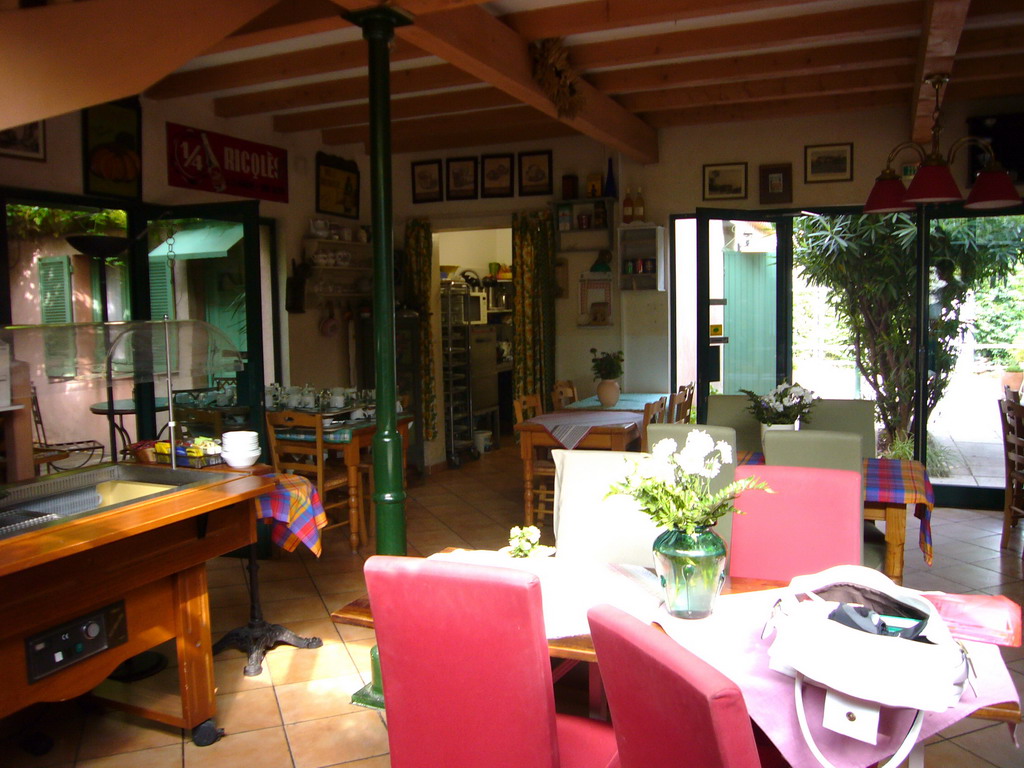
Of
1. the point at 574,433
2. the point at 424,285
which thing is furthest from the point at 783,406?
the point at 424,285

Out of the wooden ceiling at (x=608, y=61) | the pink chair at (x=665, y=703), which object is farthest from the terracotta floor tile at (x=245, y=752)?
the wooden ceiling at (x=608, y=61)

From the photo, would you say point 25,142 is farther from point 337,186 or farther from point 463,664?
point 463,664

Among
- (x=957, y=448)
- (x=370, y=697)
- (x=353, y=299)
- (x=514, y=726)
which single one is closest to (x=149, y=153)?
(x=353, y=299)

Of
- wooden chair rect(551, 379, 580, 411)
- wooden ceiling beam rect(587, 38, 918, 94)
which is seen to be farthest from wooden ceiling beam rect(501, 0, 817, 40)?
wooden chair rect(551, 379, 580, 411)

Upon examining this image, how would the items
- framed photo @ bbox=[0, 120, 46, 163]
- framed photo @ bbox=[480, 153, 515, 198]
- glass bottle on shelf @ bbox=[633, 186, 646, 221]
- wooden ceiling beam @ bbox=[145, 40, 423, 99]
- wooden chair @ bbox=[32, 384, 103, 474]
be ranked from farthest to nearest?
framed photo @ bbox=[480, 153, 515, 198] → glass bottle on shelf @ bbox=[633, 186, 646, 221] → wooden ceiling beam @ bbox=[145, 40, 423, 99] → wooden chair @ bbox=[32, 384, 103, 474] → framed photo @ bbox=[0, 120, 46, 163]

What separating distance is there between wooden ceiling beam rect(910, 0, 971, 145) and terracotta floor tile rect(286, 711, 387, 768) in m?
3.64

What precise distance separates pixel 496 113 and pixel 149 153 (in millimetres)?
2569

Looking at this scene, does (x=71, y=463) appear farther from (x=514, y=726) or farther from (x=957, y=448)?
(x=957, y=448)

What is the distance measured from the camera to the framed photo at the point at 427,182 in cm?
789

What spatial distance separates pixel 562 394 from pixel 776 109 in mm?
2737

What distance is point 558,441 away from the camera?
537 centimetres

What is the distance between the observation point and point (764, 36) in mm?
4648

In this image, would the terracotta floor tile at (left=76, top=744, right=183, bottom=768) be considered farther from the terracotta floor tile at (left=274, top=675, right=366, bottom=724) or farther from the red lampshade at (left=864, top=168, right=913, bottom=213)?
the red lampshade at (left=864, top=168, right=913, bottom=213)

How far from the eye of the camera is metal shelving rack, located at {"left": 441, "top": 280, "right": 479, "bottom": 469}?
831 centimetres
